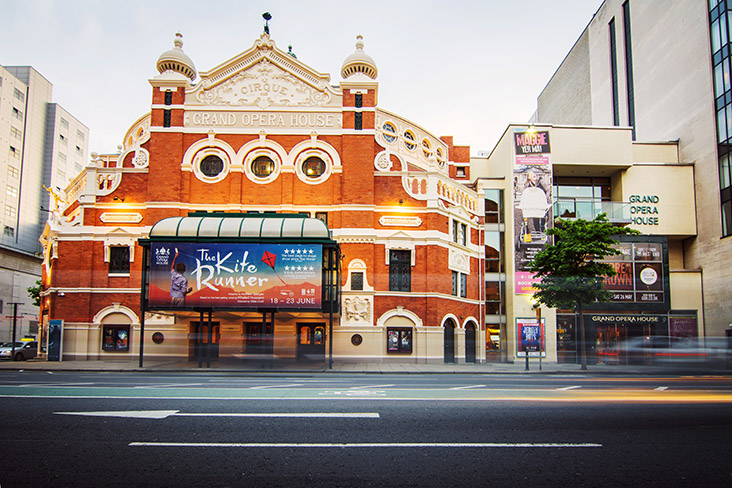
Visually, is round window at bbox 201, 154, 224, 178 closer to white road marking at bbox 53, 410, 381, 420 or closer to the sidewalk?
the sidewalk

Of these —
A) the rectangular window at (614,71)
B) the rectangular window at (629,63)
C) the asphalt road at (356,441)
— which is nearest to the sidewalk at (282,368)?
the asphalt road at (356,441)

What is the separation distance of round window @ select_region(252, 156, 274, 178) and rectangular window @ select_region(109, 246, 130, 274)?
8.33 meters

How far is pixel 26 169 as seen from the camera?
212 ft

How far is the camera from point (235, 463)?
589 centimetres

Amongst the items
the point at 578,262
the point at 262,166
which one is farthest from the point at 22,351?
the point at 578,262

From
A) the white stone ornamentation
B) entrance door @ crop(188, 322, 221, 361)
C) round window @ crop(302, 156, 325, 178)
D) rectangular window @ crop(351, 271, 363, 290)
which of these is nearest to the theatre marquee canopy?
rectangular window @ crop(351, 271, 363, 290)

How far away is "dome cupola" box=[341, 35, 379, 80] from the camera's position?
3150cm

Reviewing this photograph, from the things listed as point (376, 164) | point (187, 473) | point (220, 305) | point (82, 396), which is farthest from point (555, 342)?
point (187, 473)

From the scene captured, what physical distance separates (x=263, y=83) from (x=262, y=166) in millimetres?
4825

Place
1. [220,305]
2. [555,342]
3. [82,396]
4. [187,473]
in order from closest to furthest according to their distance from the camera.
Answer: [187,473]
[82,396]
[220,305]
[555,342]

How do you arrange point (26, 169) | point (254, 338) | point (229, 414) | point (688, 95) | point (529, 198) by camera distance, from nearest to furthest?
1. point (229, 414)
2. point (254, 338)
3. point (529, 198)
4. point (688, 95)
5. point (26, 169)

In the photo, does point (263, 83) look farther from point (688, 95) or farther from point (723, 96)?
point (688, 95)

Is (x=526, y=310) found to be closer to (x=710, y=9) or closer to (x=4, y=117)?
(x=710, y=9)

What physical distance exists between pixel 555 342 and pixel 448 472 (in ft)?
102
